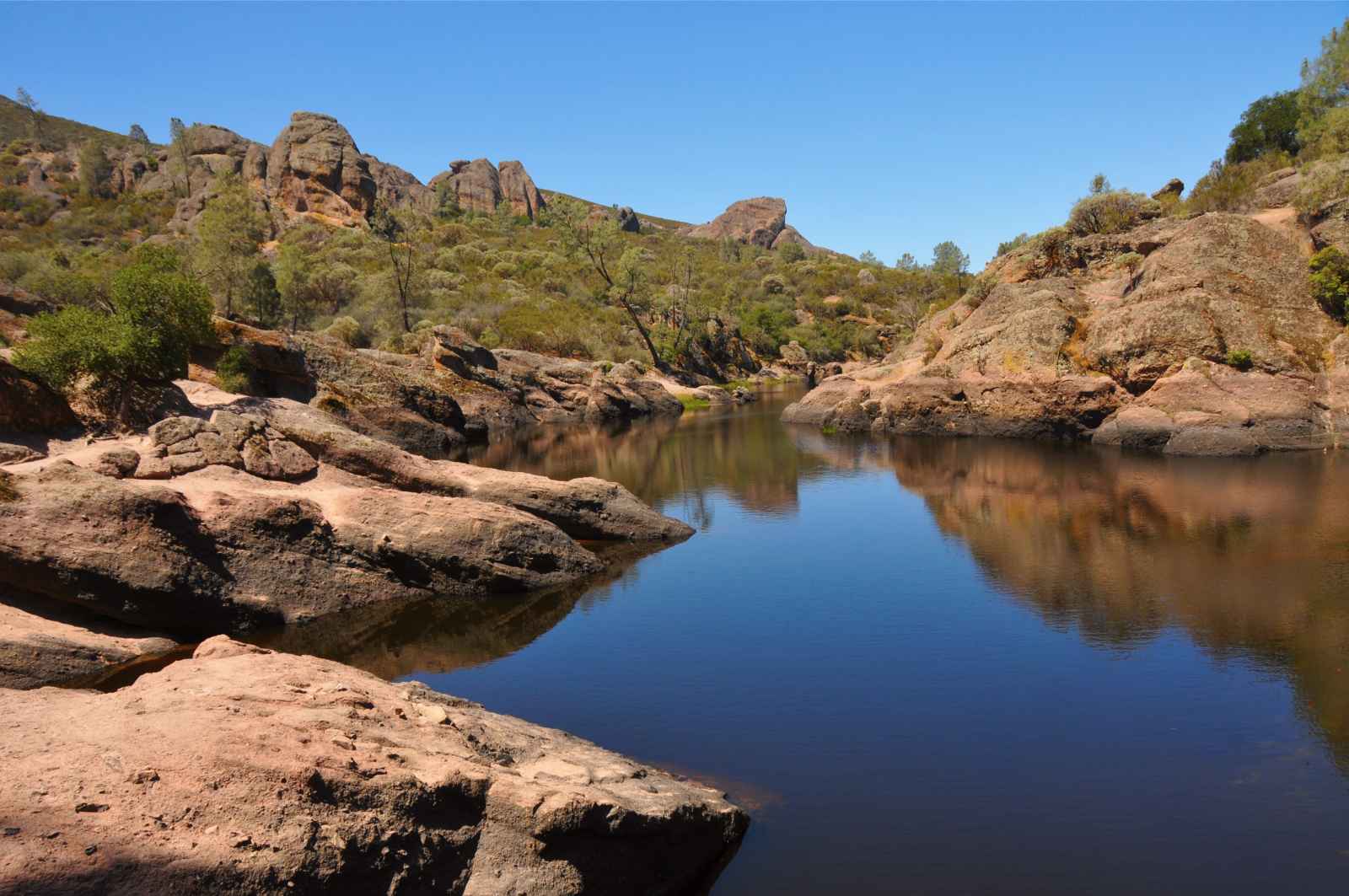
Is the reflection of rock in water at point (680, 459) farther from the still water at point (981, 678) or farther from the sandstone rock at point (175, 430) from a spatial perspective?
the sandstone rock at point (175, 430)

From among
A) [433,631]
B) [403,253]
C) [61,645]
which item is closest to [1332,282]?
[433,631]

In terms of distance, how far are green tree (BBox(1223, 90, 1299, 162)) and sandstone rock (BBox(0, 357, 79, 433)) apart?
79.8m

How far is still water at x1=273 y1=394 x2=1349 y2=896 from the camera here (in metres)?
10.1

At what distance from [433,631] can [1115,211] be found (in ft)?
177

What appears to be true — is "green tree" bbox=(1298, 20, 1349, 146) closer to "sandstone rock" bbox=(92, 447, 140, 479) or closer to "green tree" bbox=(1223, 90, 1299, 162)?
"green tree" bbox=(1223, 90, 1299, 162)

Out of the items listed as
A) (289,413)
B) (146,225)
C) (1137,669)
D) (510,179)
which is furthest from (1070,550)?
(510,179)

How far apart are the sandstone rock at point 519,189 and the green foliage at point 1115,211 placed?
449ft

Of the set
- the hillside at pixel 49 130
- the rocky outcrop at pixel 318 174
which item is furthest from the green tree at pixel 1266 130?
the hillside at pixel 49 130

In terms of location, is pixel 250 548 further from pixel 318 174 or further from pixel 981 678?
pixel 318 174

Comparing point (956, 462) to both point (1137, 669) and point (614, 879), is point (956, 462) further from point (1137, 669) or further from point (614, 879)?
point (614, 879)

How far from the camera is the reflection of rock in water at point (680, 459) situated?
3438cm

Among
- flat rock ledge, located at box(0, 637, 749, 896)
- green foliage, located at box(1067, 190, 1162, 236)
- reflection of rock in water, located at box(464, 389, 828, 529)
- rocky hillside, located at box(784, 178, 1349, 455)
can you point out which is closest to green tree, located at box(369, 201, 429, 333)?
reflection of rock in water, located at box(464, 389, 828, 529)

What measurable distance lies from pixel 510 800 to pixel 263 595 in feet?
43.0

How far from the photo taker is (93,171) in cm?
11969
